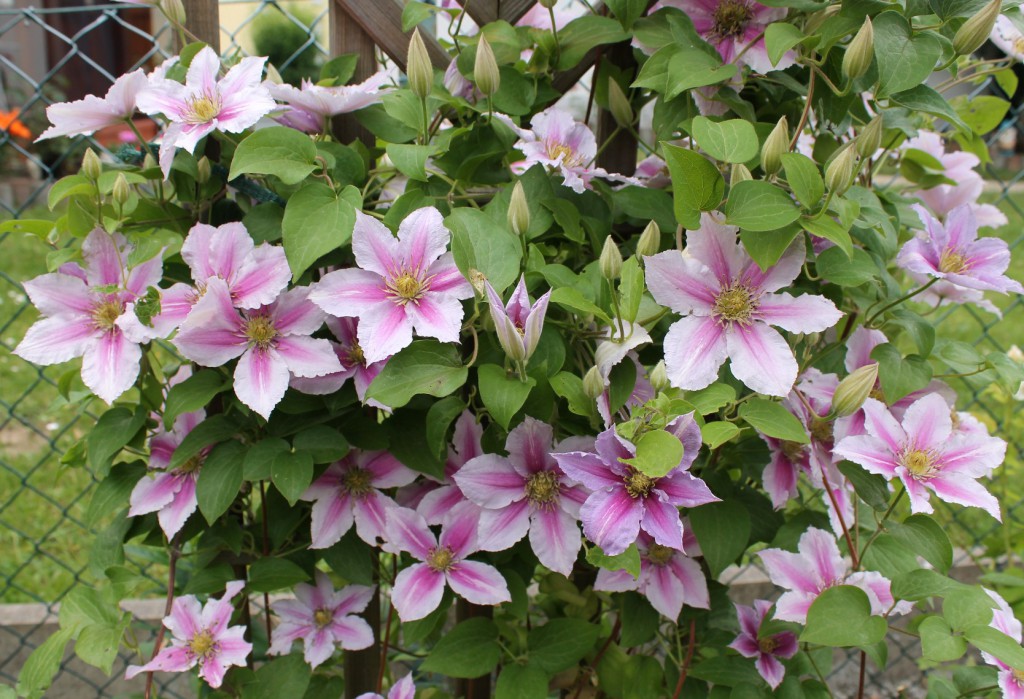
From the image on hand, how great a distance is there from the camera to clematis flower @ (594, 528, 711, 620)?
3.10 feet

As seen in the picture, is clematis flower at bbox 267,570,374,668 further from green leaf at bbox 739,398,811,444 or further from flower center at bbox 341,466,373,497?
green leaf at bbox 739,398,811,444

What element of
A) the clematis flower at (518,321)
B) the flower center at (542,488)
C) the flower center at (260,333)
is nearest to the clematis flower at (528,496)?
the flower center at (542,488)

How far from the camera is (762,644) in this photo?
0.97m

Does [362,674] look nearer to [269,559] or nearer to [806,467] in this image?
[269,559]

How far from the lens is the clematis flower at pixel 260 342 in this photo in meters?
0.82

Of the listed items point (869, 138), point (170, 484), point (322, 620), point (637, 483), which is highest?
point (869, 138)

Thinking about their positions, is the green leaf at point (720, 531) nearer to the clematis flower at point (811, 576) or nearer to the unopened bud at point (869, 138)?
the clematis flower at point (811, 576)

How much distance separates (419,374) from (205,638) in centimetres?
41

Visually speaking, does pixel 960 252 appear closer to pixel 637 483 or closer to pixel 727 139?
pixel 727 139

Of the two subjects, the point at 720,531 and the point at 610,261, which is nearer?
the point at 610,261

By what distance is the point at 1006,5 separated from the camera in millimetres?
802

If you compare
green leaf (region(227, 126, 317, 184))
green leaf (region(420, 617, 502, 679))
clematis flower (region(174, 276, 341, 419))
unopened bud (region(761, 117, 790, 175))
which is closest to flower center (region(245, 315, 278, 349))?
clematis flower (region(174, 276, 341, 419))

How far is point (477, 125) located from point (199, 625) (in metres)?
0.60

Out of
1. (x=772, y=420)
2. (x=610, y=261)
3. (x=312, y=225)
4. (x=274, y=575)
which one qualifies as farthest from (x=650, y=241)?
(x=274, y=575)
